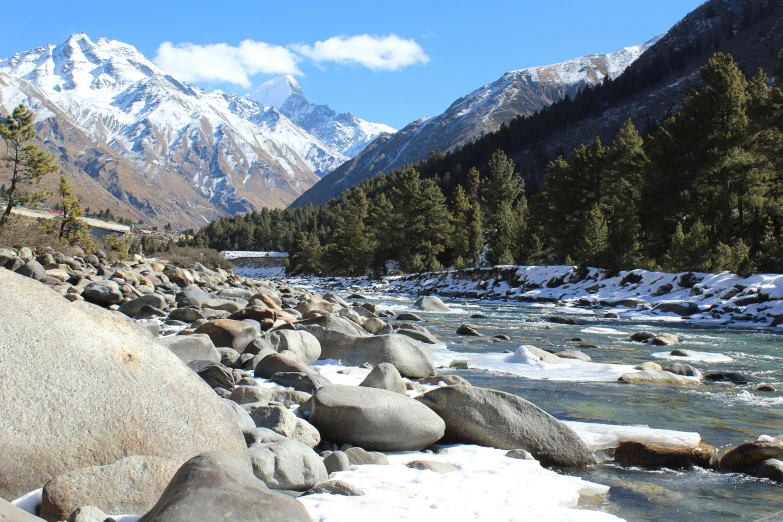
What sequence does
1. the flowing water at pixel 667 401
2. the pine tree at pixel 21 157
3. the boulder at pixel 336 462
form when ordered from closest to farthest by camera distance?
the flowing water at pixel 667 401
the boulder at pixel 336 462
the pine tree at pixel 21 157

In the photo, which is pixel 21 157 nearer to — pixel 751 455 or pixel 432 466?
pixel 432 466

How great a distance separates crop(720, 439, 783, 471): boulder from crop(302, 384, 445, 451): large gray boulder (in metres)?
2.51

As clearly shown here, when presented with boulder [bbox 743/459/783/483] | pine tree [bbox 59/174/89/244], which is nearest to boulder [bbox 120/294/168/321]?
boulder [bbox 743/459/783/483]

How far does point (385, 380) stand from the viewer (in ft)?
22.6

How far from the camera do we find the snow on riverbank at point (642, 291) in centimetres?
1942

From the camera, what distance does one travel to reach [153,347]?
4.31 metres

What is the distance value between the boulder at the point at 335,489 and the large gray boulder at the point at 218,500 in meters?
0.88

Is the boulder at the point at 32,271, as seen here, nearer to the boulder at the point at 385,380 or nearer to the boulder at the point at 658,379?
the boulder at the point at 385,380

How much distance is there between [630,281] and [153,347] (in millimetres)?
25477

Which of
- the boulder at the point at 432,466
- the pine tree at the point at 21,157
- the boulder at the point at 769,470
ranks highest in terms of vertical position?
the pine tree at the point at 21,157

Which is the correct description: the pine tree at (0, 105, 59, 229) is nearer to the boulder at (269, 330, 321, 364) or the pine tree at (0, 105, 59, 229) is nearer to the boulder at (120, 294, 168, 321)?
the boulder at (120, 294, 168, 321)

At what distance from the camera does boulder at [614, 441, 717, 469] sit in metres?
5.29

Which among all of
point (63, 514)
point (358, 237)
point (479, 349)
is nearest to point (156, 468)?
point (63, 514)

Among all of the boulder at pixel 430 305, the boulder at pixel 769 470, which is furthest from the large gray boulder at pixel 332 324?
the boulder at pixel 430 305
